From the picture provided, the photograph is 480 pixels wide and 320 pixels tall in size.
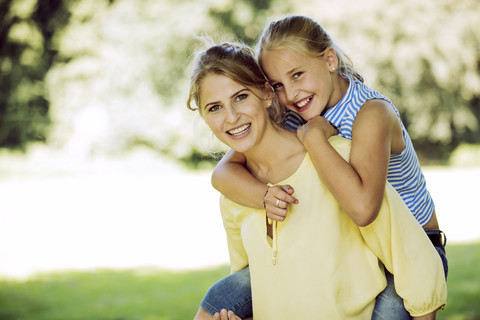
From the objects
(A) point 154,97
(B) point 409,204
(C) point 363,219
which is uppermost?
(A) point 154,97

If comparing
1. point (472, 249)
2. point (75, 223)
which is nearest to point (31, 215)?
point (75, 223)

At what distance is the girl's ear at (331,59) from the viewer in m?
2.41

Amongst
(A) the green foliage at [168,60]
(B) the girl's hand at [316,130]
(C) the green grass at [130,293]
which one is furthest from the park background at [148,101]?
(B) the girl's hand at [316,130]

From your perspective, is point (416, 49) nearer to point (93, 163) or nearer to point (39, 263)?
point (93, 163)

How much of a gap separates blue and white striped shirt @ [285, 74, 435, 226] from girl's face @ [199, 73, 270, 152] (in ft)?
1.00

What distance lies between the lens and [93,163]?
19047 mm

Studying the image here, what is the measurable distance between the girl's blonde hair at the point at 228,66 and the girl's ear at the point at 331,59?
290 mm

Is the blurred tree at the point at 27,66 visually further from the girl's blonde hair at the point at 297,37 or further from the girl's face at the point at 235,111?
the girl's face at the point at 235,111

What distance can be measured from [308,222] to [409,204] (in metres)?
0.52

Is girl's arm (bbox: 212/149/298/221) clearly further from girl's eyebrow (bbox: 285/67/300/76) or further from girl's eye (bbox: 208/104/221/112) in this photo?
girl's eyebrow (bbox: 285/67/300/76)

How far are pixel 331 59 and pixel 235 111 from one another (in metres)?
0.54

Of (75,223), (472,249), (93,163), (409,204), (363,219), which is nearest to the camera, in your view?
(363,219)

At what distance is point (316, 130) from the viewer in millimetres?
2064

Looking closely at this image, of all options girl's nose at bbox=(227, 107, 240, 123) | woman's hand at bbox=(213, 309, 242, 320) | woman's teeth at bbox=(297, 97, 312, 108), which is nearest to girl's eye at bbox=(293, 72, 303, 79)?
woman's teeth at bbox=(297, 97, 312, 108)
